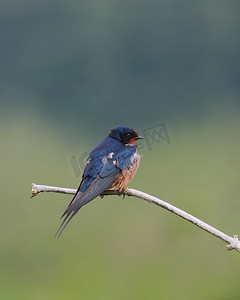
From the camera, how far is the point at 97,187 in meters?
2.42

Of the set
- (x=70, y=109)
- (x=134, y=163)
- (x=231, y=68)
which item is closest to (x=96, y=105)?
(x=70, y=109)

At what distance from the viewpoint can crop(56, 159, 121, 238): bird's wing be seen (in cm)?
229

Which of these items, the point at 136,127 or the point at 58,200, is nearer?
the point at 58,200

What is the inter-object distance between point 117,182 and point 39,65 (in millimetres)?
6852

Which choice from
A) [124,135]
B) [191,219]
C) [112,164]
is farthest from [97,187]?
[191,219]

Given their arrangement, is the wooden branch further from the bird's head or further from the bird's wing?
the bird's head

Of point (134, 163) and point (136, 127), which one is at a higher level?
point (134, 163)

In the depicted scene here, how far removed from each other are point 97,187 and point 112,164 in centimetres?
16

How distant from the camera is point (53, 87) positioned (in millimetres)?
8672

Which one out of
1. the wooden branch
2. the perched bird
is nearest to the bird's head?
the perched bird

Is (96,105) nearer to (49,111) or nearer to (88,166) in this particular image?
(49,111)

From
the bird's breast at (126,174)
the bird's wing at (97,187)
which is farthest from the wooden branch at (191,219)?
the bird's breast at (126,174)

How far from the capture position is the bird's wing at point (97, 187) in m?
2.29

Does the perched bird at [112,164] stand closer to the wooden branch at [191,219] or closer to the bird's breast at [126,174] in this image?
the bird's breast at [126,174]
